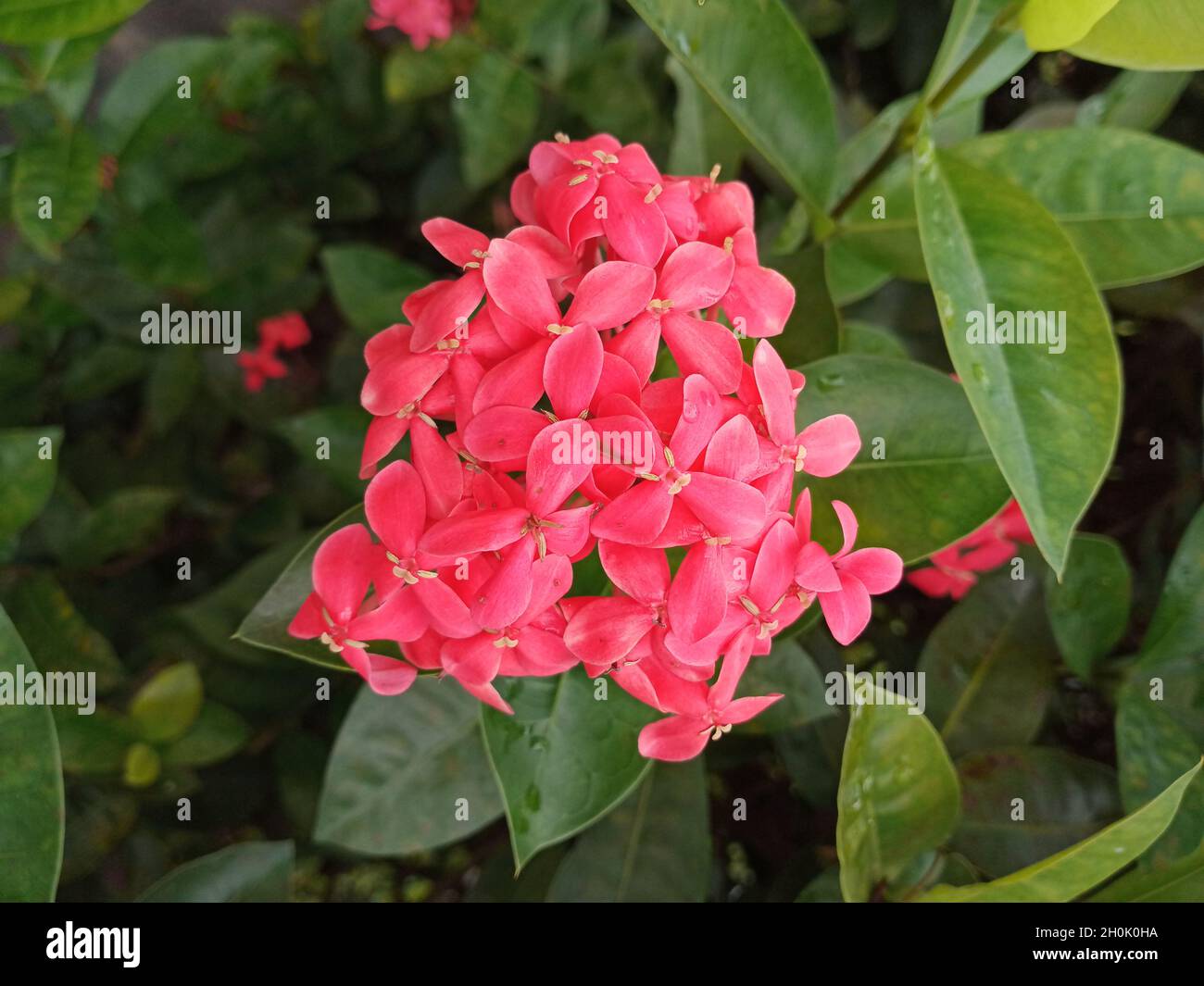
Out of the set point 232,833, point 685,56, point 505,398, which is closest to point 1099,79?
point 685,56

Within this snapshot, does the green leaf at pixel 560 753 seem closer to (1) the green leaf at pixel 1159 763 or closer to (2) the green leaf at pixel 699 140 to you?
(1) the green leaf at pixel 1159 763

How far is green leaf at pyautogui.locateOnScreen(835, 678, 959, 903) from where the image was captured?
2.49 ft

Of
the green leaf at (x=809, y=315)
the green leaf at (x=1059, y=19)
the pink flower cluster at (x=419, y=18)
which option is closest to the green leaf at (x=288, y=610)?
the green leaf at (x=809, y=315)

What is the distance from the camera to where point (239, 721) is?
3.94 feet

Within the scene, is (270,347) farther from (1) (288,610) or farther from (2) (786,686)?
(2) (786,686)

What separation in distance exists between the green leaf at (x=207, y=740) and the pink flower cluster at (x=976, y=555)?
2.82 feet

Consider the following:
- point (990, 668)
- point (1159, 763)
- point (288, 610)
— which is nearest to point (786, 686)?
point (990, 668)

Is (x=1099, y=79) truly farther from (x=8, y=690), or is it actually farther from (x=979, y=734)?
(x=8, y=690)

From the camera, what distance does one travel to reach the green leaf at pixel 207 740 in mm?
1158

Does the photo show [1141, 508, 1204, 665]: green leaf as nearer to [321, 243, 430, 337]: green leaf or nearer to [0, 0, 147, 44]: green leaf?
[321, 243, 430, 337]: green leaf

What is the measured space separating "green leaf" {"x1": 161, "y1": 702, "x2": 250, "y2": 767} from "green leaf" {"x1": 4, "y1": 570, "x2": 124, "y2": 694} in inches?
4.9

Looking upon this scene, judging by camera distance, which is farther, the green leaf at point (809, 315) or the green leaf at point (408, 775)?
the green leaf at point (408, 775)

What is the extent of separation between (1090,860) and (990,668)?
1.36 feet
